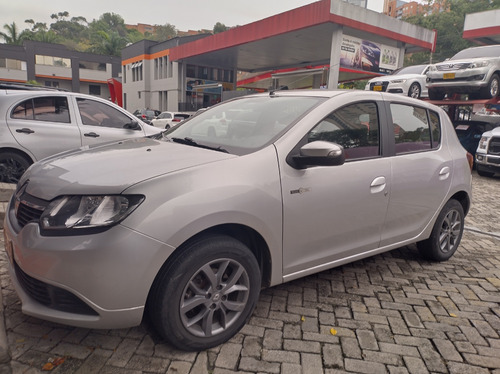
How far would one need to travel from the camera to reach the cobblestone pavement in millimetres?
A: 2377

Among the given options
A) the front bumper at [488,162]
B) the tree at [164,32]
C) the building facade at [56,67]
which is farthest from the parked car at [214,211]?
the tree at [164,32]

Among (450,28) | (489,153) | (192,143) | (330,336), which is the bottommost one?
(330,336)

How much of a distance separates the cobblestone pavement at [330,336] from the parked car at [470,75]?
9.44 metres

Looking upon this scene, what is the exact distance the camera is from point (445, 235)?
415 centimetres

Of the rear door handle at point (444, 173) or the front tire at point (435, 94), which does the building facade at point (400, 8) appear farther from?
the rear door handle at point (444, 173)

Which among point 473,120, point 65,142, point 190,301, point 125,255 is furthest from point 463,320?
point 473,120

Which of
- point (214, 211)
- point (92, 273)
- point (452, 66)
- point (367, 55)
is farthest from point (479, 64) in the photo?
point (92, 273)

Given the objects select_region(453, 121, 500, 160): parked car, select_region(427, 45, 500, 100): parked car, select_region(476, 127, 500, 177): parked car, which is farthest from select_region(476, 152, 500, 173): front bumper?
select_region(427, 45, 500, 100): parked car

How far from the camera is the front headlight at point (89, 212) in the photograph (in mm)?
2080

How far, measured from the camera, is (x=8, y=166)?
5.46m

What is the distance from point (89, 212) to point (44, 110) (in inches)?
174

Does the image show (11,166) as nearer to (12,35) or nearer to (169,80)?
(169,80)

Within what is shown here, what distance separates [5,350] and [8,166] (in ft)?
12.9

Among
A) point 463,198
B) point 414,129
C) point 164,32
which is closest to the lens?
point 414,129
